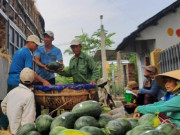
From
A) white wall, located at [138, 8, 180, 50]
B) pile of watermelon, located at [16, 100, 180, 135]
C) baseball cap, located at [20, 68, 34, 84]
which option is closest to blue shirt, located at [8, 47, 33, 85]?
baseball cap, located at [20, 68, 34, 84]

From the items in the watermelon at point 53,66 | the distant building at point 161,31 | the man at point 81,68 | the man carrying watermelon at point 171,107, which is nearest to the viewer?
the man carrying watermelon at point 171,107

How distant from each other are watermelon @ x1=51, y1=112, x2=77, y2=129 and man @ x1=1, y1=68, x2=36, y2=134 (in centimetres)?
136

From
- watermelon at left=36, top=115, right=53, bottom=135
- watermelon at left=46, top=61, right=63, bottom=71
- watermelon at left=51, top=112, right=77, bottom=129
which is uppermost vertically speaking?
watermelon at left=46, top=61, right=63, bottom=71

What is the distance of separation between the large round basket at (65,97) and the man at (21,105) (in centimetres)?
24

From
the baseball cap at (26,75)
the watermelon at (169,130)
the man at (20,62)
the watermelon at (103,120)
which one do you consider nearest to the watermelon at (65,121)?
the watermelon at (103,120)

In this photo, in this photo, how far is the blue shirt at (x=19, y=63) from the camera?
411 centimetres

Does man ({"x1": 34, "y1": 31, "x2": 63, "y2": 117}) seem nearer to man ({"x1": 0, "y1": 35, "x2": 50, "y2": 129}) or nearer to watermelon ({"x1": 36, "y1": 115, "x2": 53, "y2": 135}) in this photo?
man ({"x1": 0, "y1": 35, "x2": 50, "y2": 129})

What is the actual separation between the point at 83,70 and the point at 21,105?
1.77 metres

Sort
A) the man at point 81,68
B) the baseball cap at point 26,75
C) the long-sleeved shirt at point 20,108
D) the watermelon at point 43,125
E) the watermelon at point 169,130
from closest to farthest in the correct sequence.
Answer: the watermelon at point 169,130
the watermelon at point 43,125
the long-sleeved shirt at point 20,108
the baseball cap at point 26,75
the man at point 81,68

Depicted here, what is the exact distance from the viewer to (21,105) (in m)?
3.27

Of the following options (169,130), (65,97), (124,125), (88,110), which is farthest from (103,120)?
(65,97)

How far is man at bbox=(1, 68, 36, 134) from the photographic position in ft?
10.5

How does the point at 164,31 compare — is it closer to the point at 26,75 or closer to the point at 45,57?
the point at 45,57

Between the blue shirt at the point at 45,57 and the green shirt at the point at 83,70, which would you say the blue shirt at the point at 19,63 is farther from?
the green shirt at the point at 83,70
